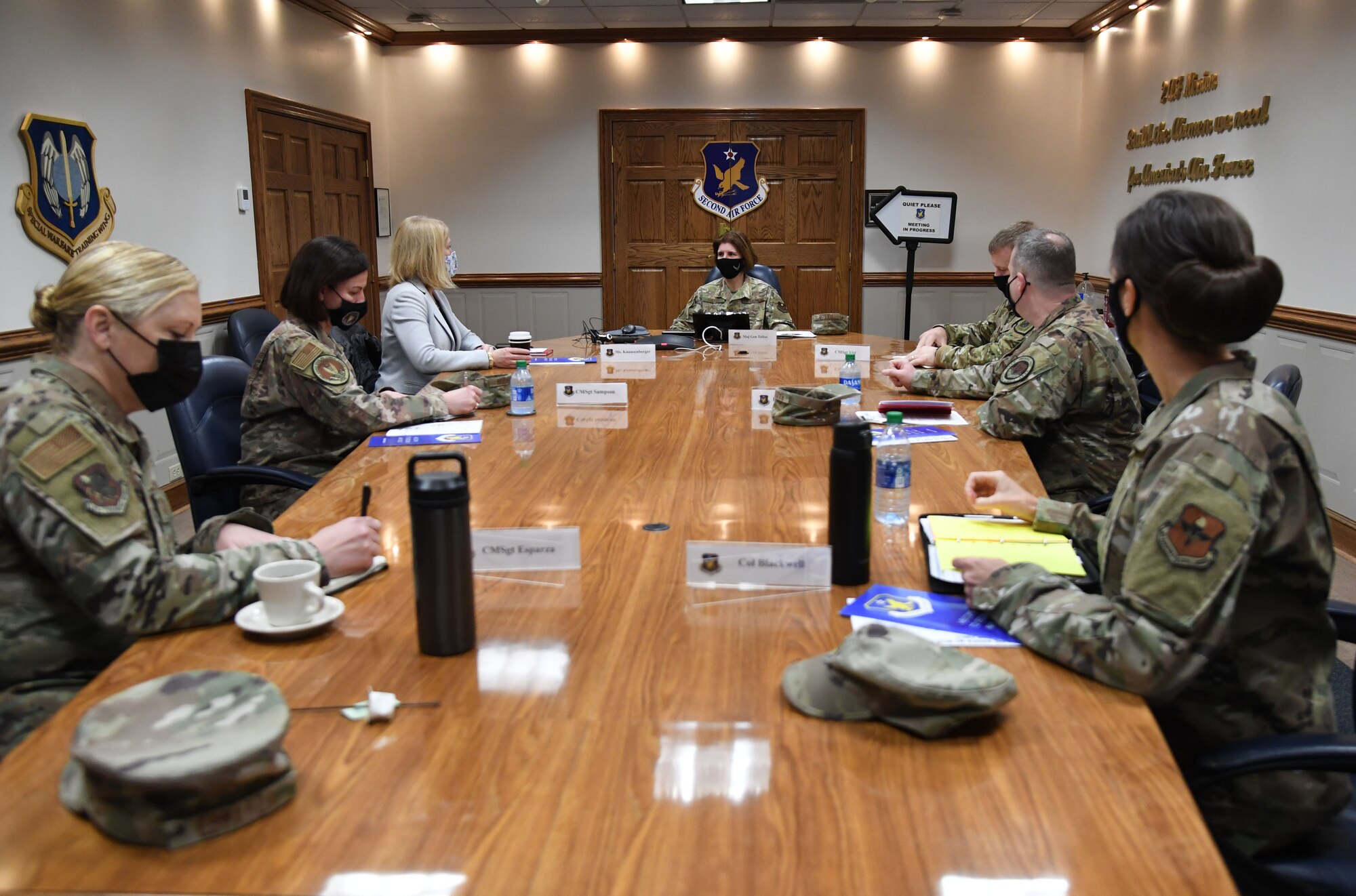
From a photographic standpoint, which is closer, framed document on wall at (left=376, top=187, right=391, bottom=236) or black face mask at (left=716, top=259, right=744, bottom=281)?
black face mask at (left=716, top=259, right=744, bottom=281)

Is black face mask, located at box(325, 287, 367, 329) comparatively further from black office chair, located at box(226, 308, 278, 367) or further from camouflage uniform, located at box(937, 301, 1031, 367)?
black office chair, located at box(226, 308, 278, 367)

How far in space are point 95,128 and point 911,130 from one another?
5.68 metres

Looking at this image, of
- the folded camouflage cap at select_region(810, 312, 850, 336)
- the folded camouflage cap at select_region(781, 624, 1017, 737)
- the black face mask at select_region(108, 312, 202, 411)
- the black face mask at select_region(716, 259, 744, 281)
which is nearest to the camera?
the folded camouflage cap at select_region(781, 624, 1017, 737)

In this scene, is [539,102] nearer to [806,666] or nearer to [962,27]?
[962,27]

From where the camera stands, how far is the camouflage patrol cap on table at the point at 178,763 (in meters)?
0.99

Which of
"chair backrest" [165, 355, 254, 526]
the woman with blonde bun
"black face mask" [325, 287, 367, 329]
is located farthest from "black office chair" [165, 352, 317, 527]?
the woman with blonde bun

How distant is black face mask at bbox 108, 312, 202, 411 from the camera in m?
1.68

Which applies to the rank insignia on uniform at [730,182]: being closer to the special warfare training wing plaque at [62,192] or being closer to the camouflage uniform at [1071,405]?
the special warfare training wing plaque at [62,192]

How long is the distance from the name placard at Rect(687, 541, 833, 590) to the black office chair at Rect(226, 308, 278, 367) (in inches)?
176

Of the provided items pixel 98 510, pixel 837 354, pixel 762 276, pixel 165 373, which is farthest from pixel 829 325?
pixel 98 510

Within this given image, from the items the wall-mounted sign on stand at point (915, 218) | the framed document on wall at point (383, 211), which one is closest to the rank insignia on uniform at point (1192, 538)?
the wall-mounted sign on stand at point (915, 218)

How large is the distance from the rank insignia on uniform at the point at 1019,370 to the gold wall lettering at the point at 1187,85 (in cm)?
384

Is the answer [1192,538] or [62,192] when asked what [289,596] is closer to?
[1192,538]

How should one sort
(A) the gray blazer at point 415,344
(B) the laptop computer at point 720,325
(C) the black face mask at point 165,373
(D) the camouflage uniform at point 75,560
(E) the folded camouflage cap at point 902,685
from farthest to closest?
(B) the laptop computer at point 720,325 → (A) the gray blazer at point 415,344 → (C) the black face mask at point 165,373 → (D) the camouflage uniform at point 75,560 → (E) the folded camouflage cap at point 902,685
